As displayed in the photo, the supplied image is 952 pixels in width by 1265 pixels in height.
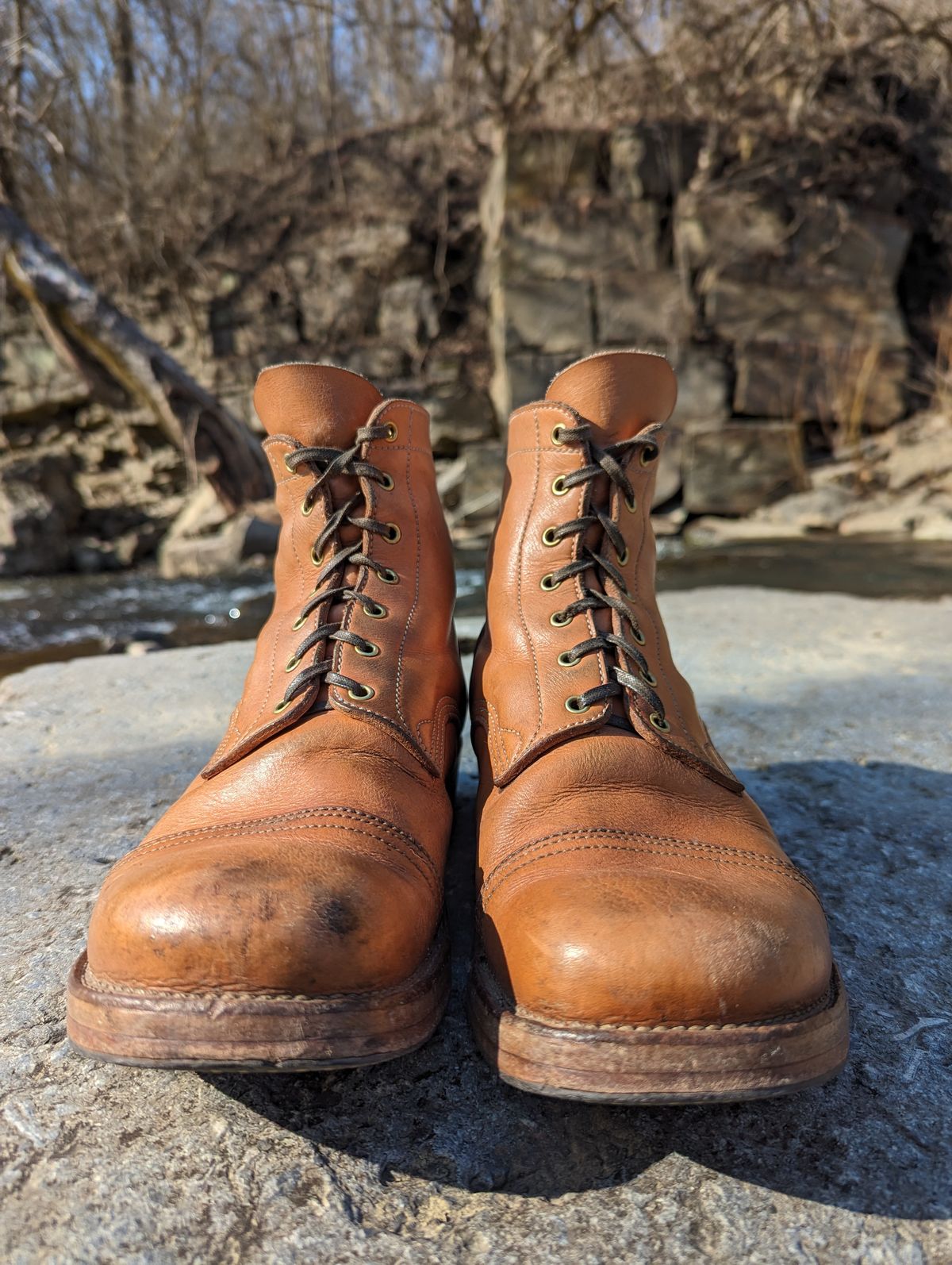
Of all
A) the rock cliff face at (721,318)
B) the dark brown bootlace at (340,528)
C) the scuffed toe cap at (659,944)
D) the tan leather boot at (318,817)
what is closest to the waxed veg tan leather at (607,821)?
the scuffed toe cap at (659,944)

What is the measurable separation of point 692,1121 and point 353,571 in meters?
0.88

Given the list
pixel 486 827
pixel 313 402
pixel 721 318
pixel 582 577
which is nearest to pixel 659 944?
pixel 486 827

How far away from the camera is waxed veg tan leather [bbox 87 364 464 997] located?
772mm

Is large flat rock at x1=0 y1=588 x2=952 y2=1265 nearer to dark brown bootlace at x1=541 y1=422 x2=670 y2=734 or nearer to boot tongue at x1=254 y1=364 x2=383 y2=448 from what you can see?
dark brown bootlace at x1=541 y1=422 x2=670 y2=734

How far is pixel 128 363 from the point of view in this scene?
677 cm

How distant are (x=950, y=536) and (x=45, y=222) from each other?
34.7ft

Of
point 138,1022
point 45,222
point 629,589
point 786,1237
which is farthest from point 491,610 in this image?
point 45,222

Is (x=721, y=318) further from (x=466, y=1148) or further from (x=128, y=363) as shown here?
(x=466, y=1148)

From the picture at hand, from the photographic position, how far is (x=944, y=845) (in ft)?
4.29

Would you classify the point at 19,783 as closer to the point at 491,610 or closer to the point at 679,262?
the point at 491,610

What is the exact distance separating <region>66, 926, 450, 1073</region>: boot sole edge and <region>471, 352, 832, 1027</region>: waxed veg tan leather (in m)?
0.14

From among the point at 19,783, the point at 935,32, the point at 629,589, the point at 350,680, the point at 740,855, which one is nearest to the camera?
the point at 740,855

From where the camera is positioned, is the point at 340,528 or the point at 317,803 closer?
the point at 317,803

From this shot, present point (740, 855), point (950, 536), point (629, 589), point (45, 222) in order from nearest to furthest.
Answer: point (740, 855), point (629, 589), point (950, 536), point (45, 222)
